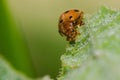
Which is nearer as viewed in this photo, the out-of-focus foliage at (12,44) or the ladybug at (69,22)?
the ladybug at (69,22)

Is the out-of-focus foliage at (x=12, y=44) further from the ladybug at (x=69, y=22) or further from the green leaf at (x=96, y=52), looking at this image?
the green leaf at (x=96, y=52)

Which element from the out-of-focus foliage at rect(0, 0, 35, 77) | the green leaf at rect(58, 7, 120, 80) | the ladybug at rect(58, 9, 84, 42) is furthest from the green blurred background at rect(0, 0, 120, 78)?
the green leaf at rect(58, 7, 120, 80)

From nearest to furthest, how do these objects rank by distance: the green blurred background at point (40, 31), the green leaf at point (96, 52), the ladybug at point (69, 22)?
the green leaf at point (96, 52) → the ladybug at point (69, 22) → the green blurred background at point (40, 31)

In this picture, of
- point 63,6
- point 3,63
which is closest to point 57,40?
point 63,6

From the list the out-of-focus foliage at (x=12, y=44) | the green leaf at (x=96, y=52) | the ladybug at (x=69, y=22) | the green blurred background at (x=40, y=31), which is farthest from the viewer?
the green blurred background at (x=40, y=31)

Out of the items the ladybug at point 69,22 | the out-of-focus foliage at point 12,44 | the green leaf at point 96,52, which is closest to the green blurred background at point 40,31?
the out-of-focus foliage at point 12,44

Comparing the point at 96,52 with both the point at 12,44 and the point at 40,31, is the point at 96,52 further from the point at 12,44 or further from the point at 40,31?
the point at 40,31
